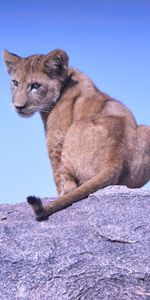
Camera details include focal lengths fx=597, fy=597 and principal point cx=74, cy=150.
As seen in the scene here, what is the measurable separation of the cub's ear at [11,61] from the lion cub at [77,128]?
2cm

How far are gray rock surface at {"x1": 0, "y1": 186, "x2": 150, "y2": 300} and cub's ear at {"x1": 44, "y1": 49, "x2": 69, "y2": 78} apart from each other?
2.55 m

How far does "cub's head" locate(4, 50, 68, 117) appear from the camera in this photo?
334 inches

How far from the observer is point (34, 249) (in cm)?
588

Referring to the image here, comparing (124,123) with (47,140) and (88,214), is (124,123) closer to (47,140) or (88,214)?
(47,140)

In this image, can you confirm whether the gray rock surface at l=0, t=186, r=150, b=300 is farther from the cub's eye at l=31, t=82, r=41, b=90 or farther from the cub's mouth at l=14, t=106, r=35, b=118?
the cub's eye at l=31, t=82, r=41, b=90

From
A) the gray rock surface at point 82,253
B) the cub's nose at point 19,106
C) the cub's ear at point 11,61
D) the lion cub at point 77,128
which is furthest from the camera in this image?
the cub's ear at point 11,61

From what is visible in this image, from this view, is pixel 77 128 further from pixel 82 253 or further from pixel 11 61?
pixel 82 253

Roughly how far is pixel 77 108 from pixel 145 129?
3.19ft

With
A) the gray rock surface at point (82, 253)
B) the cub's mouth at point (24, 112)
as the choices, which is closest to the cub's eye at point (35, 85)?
the cub's mouth at point (24, 112)

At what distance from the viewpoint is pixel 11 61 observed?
9055 millimetres

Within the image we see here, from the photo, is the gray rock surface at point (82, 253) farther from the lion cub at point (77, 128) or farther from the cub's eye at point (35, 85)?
the cub's eye at point (35, 85)

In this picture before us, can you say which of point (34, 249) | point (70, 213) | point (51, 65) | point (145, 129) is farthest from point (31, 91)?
point (34, 249)

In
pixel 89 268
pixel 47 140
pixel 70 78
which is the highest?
pixel 70 78

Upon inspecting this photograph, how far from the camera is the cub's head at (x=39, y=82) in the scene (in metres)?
8.49
